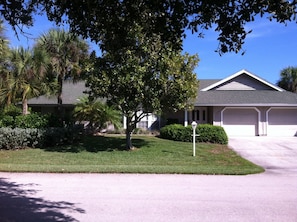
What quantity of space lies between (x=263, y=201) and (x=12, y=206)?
16.5 feet

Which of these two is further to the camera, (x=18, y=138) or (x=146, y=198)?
(x=18, y=138)

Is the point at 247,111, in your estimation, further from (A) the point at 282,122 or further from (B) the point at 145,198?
(B) the point at 145,198

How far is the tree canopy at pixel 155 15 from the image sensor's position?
410 centimetres

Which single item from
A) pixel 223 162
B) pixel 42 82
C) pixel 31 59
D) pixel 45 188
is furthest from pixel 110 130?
pixel 45 188

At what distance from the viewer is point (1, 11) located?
191 inches

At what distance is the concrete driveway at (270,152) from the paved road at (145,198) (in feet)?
11.9

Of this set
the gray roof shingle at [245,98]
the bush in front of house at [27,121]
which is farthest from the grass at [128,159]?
the gray roof shingle at [245,98]

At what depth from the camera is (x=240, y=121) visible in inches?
1081

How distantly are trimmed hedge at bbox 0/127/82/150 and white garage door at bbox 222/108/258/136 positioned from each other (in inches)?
454

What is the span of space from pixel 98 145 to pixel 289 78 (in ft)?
92.3

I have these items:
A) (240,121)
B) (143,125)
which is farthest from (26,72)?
(240,121)

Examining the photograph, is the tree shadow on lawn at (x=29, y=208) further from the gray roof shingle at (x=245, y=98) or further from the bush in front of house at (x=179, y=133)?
the gray roof shingle at (x=245, y=98)

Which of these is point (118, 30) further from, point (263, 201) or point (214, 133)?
point (214, 133)

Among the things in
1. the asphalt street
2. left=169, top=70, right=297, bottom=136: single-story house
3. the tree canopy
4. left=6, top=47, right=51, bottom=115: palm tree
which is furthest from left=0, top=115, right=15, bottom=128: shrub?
the tree canopy
